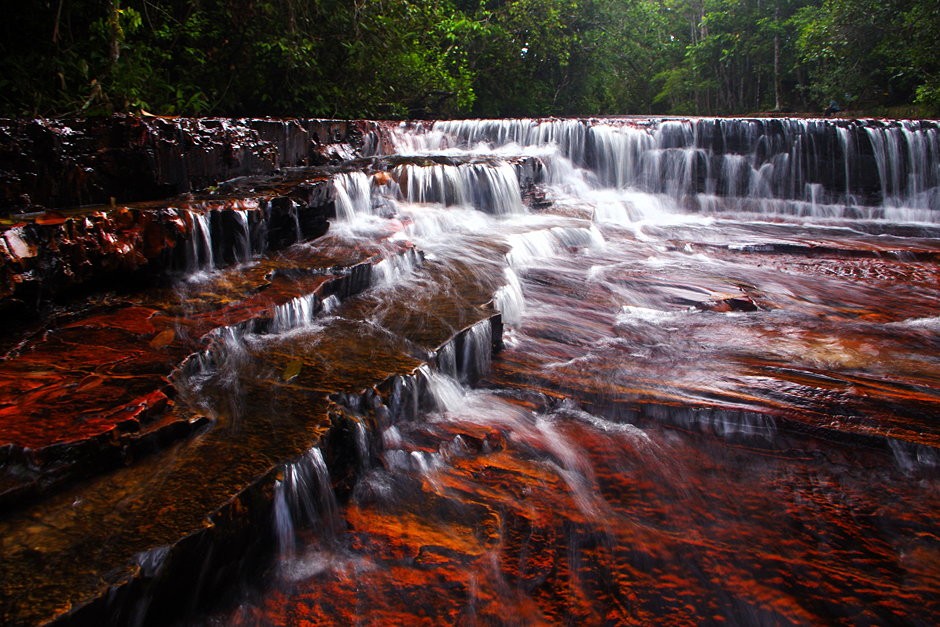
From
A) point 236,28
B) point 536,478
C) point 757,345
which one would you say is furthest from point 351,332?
point 236,28

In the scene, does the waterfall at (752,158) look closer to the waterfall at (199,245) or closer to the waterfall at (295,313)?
the waterfall at (199,245)

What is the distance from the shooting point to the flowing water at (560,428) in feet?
8.31

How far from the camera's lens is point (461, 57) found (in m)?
15.4

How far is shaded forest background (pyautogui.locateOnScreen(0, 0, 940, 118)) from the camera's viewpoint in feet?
21.9

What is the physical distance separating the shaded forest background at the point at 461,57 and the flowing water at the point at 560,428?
10.9 ft

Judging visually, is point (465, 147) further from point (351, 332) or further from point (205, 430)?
point (205, 430)

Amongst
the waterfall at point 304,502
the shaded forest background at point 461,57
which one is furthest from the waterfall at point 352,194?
the waterfall at point 304,502

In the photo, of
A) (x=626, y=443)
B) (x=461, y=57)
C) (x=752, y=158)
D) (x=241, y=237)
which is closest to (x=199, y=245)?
(x=241, y=237)

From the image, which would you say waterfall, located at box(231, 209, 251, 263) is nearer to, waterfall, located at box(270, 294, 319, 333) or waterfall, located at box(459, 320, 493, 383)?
waterfall, located at box(270, 294, 319, 333)

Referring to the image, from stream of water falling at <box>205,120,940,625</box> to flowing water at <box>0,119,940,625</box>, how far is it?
2 cm

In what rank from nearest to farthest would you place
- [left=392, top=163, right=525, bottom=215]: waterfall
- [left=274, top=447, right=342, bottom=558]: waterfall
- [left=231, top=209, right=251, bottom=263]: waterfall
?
[left=274, top=447, right=342, bottom=558]: waterfall, [left=231, top=209, right=251, bottom=263]: waterfall, [left=392, top=163, right=525, bottom=215]: waterfall

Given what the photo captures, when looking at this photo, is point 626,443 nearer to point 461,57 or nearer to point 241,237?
point 241,237

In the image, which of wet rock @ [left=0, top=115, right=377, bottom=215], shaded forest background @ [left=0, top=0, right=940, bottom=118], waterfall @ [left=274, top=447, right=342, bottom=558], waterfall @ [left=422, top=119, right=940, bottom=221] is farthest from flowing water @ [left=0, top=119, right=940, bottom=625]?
waterfall @ [left=422, top=119, right=940, bottom=221]

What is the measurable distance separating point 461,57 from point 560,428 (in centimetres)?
1397
